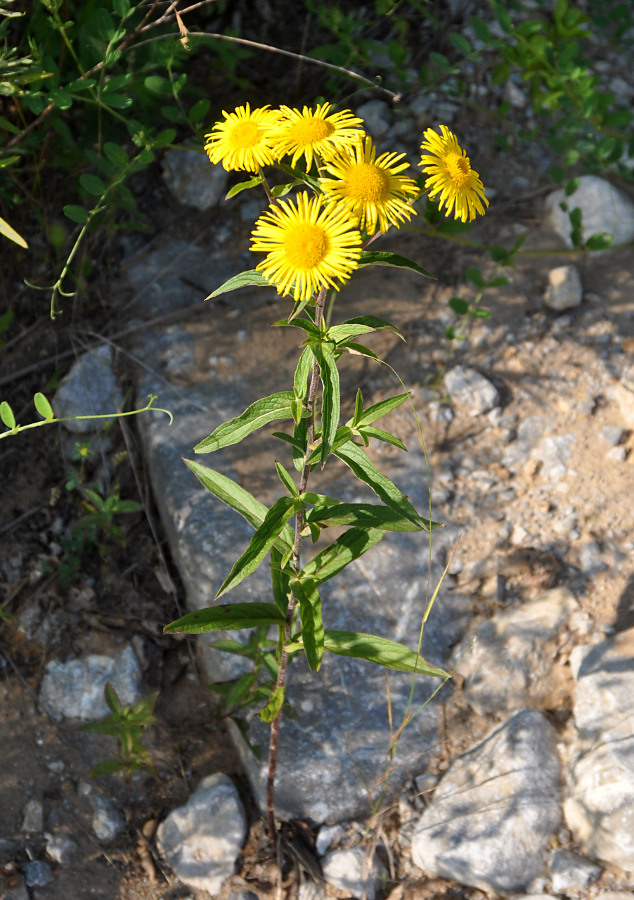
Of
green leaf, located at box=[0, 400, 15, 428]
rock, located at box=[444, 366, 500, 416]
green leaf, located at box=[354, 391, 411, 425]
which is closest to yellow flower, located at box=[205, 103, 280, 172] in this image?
green leaf, located at box=[354, 391, 411, 425]

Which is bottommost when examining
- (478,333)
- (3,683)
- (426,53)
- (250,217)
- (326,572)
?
(3,683)

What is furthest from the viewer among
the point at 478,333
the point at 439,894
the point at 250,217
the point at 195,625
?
the point at 250,217

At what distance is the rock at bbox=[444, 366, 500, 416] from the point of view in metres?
3.10

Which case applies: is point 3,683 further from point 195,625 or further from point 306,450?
point 306,450

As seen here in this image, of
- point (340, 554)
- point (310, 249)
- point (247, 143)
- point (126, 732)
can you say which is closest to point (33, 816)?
point (126, 732)

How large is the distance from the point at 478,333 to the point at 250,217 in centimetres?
110

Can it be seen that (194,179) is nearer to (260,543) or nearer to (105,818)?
(260,543)

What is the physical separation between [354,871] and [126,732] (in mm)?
779

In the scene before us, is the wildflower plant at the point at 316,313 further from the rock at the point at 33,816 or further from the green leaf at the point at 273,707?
the rock at the point at 33,816

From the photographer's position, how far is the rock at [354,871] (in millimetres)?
2318

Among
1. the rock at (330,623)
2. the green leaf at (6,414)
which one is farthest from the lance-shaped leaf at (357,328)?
the rock at (330,623)

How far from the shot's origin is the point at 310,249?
1.57 m

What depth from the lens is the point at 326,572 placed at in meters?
2.05

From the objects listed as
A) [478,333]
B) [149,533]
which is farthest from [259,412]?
[478,333]
